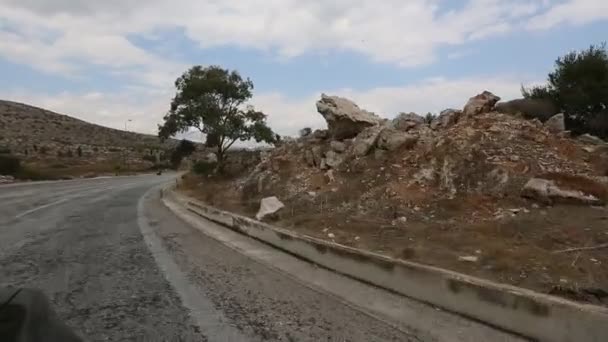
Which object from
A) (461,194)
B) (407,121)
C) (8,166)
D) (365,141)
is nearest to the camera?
(461,194)

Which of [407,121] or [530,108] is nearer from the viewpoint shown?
[407,121]

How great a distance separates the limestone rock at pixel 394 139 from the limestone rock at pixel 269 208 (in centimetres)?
325

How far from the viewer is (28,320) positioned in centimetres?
227

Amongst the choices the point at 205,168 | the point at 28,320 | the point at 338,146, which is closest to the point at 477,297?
the point at 28,320

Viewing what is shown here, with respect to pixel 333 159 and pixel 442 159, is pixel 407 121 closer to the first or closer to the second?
pixel 333 159

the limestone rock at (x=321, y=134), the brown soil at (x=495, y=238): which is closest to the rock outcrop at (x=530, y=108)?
the limestone rock at (x=321, y=134)

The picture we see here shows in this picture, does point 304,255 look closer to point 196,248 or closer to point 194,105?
point 196,248

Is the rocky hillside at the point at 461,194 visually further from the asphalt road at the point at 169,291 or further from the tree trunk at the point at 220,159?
the tree trunk at the point at 220,159

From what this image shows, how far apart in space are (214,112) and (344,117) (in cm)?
1314

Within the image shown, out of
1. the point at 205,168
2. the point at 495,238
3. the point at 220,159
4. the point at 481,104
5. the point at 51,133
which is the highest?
the point at 51,133

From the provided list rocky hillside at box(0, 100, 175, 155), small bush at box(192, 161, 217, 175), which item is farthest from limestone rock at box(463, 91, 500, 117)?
rocky hillside at box(0, 100, 175, 155)

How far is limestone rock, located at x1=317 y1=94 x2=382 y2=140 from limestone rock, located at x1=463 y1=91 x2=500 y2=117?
10.0ft

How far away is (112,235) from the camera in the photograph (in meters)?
11.7

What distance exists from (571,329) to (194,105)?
2622cm
